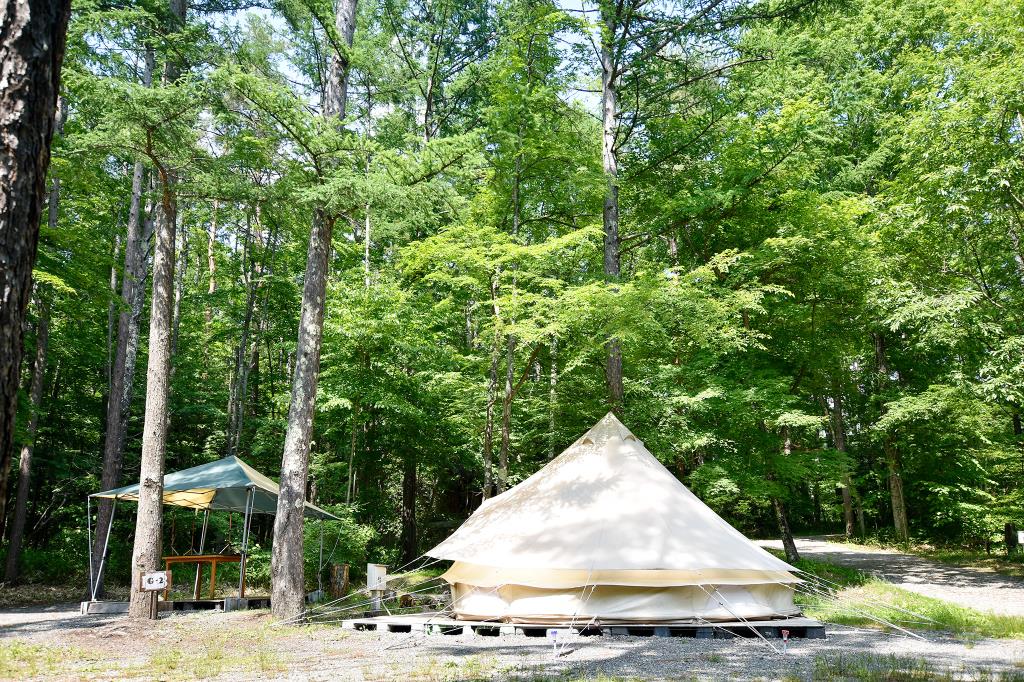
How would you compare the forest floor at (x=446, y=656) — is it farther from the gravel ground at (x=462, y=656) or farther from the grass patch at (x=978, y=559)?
the grass patch at (x=978, y=559)

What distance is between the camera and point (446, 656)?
669 centimetres

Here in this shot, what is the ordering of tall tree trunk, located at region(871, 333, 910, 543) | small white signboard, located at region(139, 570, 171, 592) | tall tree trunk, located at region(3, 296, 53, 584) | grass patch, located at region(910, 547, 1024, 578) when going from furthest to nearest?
tall tree trunk, located at region(871, 333, 910, 543) < grass patch, located at region(910, 547, 1024, 578) < tall tree trunk, located at region(3, 296, 53, 584) < small white signboard, located at region(139, 570, 171, 592)

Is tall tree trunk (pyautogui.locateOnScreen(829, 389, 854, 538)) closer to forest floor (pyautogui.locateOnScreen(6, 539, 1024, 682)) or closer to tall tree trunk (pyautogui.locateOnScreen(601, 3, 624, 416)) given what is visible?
tall tree trunk (pyautogui.locateOnScreen(601, 3, 624, 416))

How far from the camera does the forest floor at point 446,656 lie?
18.6ft

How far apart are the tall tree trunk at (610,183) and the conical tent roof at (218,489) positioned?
563 centimetres

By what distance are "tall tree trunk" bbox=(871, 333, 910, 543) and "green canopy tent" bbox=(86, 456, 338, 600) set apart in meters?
15.4


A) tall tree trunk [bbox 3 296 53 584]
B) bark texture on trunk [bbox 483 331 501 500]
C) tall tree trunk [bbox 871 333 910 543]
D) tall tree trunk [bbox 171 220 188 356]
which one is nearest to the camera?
bark texture on trunk [bbox 483 331 501 500]

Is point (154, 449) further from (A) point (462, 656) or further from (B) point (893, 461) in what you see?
(B) point (893, 461)

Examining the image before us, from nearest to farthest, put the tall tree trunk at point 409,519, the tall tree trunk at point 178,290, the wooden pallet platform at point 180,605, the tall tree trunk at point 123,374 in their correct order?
the wooden pallet platform at point 180,605, the tall tree trunk at point 123,374, the tall tree trunk at point 409,519, the tall tree trunk at point 178,290

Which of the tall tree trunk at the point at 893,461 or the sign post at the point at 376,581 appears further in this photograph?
the tall tree trunk at the point at 893,461

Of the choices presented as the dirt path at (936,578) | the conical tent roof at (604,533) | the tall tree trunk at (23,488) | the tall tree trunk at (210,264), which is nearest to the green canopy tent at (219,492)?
the tall tree trunk at (23,488)

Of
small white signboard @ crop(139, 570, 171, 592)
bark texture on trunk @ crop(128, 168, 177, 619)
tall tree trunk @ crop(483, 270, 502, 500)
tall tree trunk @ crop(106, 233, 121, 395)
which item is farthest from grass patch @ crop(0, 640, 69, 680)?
tall tree trunk @ crop(106, 233, 121, 395)

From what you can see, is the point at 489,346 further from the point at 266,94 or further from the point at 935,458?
the point at 935,458

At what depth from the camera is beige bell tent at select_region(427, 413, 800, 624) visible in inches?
326
